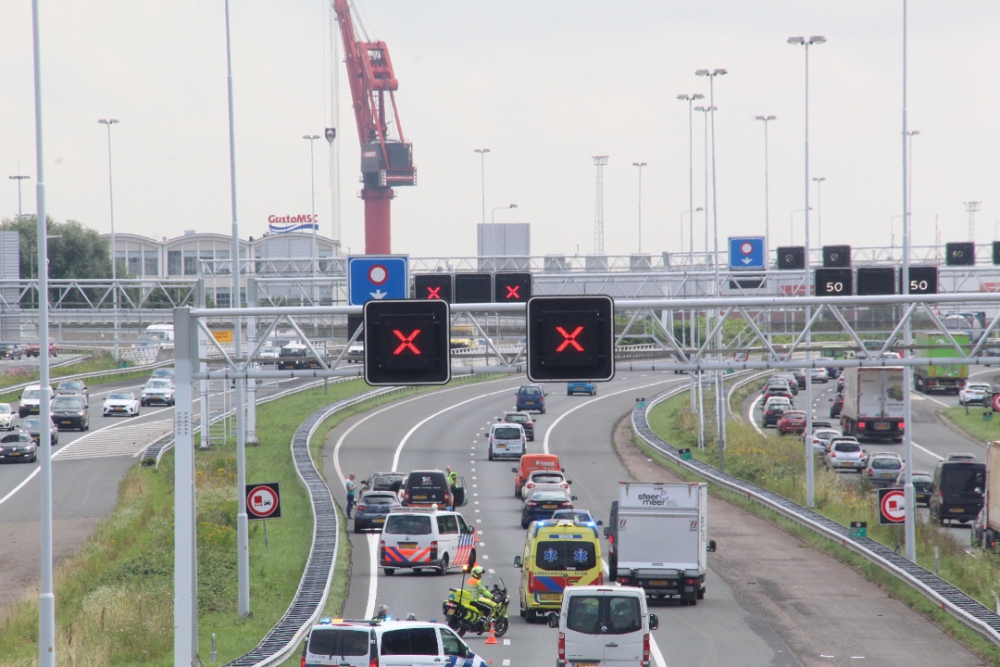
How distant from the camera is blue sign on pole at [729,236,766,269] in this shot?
5188 centimetres

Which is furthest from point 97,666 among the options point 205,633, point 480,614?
point 480,614

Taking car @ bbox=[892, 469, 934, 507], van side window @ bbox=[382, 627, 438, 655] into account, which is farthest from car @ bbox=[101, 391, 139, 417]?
van side window @ bbox=[382, 627, 438, 655]

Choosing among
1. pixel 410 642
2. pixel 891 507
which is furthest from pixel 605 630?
pixel 891 507

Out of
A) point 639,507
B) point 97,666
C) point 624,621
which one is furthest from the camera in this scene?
point 639,507

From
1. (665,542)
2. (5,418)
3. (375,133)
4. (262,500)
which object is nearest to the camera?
(262,500)

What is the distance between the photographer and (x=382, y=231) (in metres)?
146

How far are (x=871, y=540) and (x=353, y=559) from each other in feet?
45.2

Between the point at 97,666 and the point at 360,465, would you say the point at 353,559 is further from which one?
the point at 360,465

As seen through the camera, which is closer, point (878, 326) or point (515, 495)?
point (515, 495)

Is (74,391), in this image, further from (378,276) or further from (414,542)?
(378,276)

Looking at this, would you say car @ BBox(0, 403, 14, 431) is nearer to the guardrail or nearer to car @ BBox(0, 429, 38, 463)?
car @ BBox(0, 429, 38, 463)

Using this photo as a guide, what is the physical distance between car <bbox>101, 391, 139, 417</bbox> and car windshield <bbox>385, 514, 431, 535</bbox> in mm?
40949

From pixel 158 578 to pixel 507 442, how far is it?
2798 centimetres

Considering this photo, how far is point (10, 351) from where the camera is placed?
102312mm
